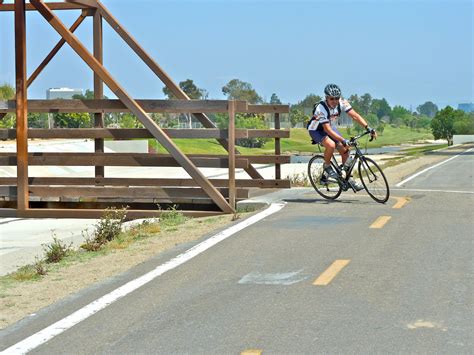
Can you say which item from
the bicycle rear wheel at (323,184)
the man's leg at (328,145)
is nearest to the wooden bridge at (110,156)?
the bicycle rear wheel at (323,184)

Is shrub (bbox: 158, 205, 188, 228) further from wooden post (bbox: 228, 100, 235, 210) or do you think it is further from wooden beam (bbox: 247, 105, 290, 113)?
wooden beam (bbox: 247, 105, 290, 113)

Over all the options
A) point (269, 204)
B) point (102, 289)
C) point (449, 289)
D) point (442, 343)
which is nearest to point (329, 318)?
point (442, 343)

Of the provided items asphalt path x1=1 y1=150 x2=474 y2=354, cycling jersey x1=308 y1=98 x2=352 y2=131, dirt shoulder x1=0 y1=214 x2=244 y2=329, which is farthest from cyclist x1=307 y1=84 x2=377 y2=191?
asphalt path x1=1 y1=150 x2=474 y2=354

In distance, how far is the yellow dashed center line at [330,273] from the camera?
27.7 ft

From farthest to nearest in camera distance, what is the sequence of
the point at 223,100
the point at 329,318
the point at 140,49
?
the point at 140,49, the point at 223,100, the point at 329,318

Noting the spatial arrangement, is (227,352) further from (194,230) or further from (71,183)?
(71,183)

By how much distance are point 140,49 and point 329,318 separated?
11002 mm

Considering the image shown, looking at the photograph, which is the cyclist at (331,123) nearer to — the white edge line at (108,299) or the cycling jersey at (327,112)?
the cycling jersey at (327,112)

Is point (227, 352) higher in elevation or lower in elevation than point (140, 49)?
lower

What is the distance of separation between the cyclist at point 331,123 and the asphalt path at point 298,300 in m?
3.30

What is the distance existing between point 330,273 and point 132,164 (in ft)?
23.0

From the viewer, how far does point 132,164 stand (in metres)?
15.2

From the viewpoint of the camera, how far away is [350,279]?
28.1ft

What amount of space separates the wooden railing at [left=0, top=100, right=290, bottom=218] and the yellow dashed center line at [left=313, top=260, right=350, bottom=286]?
17.6 ft
